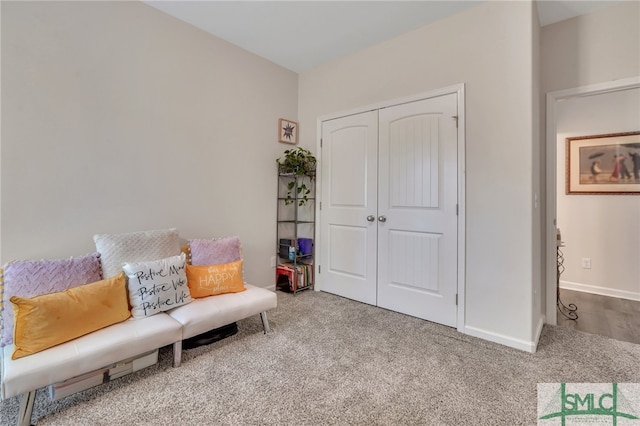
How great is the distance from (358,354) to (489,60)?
2413mm

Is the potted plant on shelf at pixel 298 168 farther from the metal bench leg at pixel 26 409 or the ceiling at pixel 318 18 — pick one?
the metal bench leg at pixel 26 409

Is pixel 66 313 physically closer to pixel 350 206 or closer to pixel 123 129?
pixel 123 129

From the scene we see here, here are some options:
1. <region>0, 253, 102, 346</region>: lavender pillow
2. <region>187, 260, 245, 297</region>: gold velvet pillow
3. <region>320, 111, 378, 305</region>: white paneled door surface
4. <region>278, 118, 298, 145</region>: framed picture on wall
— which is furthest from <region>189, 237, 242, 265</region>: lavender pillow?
<region>278, 118, 298, 145</region>: framed picture on wall

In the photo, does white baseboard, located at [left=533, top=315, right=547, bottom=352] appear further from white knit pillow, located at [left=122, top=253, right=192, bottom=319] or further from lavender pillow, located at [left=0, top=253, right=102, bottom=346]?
lavender pillow, located at [left=0, top=253, right=102, bottom=346]

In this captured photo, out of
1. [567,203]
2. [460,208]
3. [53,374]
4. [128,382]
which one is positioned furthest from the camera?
[567,203]

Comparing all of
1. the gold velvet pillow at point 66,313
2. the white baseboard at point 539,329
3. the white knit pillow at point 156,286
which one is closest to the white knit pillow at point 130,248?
the white knit pillow at point 156,286

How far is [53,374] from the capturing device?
1.36 m

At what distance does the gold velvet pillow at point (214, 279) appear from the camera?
2.18 meters

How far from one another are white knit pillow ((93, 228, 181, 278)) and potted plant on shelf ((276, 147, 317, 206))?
4.84 feet

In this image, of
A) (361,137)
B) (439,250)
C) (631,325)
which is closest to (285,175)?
(361,137)

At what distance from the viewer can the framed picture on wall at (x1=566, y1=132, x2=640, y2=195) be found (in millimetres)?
3277

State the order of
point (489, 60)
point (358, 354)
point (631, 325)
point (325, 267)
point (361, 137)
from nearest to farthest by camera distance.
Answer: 1. point (358, 354)
2. point (489, 60)
3. point (631, 325)
4. point (361, 137)
5. point (325, 267)

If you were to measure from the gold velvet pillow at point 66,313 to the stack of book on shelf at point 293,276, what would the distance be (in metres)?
1.70

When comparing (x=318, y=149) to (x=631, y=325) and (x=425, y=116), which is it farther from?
(x=631, y=325)
